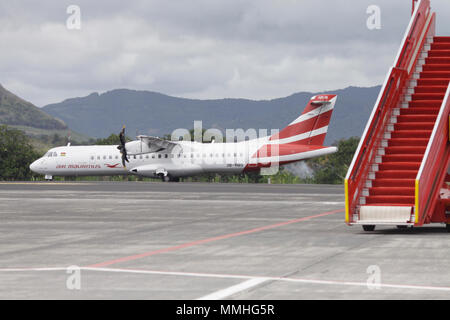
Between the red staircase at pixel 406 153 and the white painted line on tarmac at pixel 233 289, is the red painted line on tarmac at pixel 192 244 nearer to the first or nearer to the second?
the red staircase at pixel 406 153

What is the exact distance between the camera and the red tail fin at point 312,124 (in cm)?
5866

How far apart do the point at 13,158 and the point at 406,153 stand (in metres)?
59.4

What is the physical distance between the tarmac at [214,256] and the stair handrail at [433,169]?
77 cm

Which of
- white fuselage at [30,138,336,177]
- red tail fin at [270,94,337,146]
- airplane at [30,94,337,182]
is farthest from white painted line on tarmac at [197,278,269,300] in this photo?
red tail fin at [270,94,337,146]

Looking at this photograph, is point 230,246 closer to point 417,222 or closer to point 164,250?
point 164,250

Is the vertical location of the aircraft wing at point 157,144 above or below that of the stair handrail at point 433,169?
above

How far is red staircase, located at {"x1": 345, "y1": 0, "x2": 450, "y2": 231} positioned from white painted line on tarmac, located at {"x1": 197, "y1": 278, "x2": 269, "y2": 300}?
848 centimetres

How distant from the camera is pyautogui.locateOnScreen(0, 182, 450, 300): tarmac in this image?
1123cm
